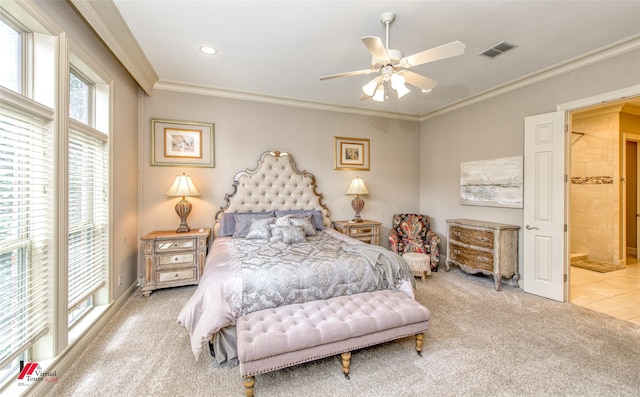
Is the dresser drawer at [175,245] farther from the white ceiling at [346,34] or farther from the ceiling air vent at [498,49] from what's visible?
the ceiling air vent at [498,49]

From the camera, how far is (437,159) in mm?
5195

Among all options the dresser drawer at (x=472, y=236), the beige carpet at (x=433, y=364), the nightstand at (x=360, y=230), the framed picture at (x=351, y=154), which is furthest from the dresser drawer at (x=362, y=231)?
the beige carpet at (x=433, y=364)

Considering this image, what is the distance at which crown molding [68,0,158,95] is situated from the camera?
7.08ft

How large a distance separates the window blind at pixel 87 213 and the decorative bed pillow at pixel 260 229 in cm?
155

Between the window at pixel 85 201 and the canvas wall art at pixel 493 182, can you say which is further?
the canvas wall art at pixel 493 182

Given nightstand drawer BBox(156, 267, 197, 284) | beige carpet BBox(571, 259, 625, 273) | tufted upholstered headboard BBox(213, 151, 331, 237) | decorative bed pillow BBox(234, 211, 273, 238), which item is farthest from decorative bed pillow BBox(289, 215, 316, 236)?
beige carpet BBox(571, 259, 625, 273)

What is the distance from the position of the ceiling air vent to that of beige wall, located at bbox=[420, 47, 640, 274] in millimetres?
1053

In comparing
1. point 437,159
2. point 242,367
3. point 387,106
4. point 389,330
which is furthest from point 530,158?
point 242,367

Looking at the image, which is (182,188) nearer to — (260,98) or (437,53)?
(260,98)

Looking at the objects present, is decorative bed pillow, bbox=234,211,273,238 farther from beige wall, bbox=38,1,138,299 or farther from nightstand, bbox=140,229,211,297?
beige wall, bbox=38,1,138,299

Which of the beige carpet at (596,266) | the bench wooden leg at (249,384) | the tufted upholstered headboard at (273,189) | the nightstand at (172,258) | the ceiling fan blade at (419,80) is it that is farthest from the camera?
the beige carpet at (596,266)

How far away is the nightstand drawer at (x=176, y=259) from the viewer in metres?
3.45

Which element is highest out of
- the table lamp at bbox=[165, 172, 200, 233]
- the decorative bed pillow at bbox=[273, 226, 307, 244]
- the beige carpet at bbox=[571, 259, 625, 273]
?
the table lamp at bbox=[165, 172, 200, 233]

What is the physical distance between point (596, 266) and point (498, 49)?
178 inches
